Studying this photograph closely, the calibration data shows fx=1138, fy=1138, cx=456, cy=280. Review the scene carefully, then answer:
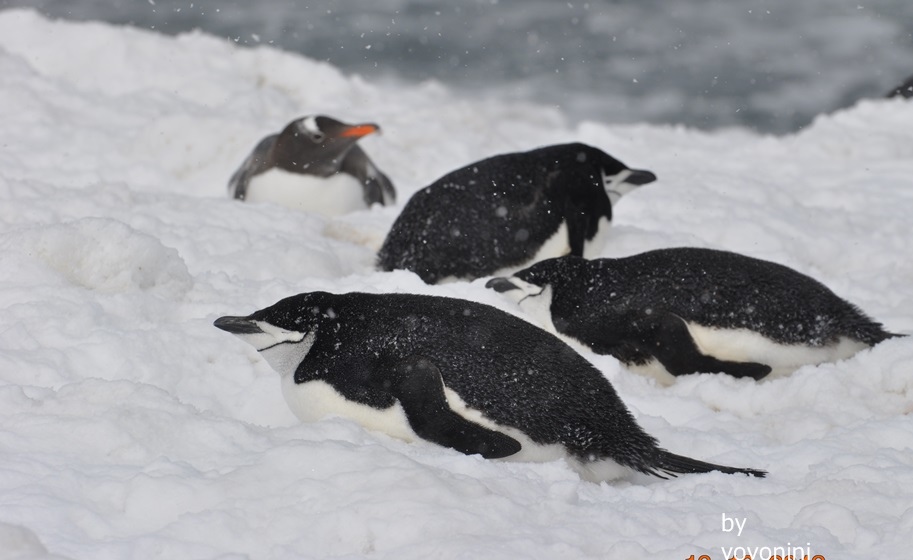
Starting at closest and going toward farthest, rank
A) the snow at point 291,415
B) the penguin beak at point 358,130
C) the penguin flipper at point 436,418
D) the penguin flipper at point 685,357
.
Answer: the snow at point 291,415 → the penguin flipper at point 436,418 → the penguin flipper at point 685,357 → the penguin beak at point 358,130

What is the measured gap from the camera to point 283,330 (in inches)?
126

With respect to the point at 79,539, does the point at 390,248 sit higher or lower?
higher

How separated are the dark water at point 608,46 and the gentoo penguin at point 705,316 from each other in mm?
13463

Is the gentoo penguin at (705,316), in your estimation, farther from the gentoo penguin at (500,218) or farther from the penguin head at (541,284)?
the gentoo penguin at (500,218)

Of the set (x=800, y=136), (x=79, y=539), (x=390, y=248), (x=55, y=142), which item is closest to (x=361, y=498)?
(x=79, y=539)

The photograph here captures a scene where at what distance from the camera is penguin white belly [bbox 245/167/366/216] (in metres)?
6.29

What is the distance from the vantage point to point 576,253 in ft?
16.0

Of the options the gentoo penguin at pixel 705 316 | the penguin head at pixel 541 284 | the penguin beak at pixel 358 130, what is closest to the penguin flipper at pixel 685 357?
the gentoo penguin at pixel 705 316

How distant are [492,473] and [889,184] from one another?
15.7 ft

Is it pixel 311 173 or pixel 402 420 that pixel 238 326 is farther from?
pixel 311 173

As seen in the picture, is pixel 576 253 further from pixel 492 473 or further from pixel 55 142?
pixel 55 142

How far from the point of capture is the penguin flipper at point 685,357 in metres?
3.77

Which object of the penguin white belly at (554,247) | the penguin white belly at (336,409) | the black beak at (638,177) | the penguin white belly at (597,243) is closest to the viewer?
the penguin white belly at (336,409)

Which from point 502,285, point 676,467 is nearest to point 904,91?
point 502,285
